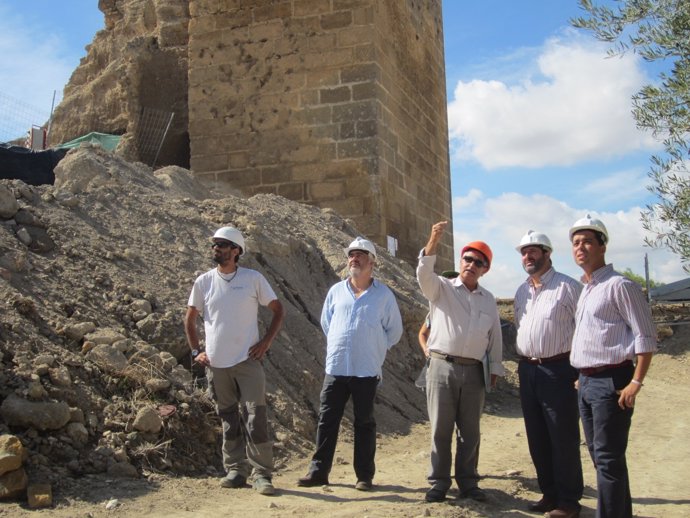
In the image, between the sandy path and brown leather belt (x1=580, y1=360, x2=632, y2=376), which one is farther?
the sandy path

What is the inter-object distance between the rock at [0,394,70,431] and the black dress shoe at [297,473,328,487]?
1539mm

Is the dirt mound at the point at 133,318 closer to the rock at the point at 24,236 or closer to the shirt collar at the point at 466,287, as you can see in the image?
the rock at the point at 24,236

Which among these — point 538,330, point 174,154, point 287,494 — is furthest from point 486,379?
point 174,154

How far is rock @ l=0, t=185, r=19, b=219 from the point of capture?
6902 millimetres

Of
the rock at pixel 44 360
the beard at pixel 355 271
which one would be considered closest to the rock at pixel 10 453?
the rock at pixel 44 360

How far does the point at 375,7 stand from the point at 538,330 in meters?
8.67

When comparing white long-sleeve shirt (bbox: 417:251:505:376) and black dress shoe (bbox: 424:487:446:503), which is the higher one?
white long-sleeve shirt (bbox: 417:251:505:376)

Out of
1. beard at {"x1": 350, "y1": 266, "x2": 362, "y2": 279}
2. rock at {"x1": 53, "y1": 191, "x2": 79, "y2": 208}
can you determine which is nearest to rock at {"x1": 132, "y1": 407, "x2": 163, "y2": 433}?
beard at {"x1": 350, "y1": 266, "x2": 362, "y2": 279}

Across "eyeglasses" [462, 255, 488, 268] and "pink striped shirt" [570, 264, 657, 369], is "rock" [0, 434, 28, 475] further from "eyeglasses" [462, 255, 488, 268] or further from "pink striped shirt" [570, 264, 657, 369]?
"pink striped shirt" [570, 264, 657, 369]

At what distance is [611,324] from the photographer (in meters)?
4.21

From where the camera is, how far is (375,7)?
12.3 m

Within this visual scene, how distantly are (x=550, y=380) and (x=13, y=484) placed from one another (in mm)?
3110

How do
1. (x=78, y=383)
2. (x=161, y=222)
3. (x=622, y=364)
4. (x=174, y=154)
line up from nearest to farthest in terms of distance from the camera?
(x=622, y=364) < (x=78, y=383) < (x=161, y=222) < (x=174, y=154)

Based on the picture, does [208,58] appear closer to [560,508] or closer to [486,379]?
[486,379]
